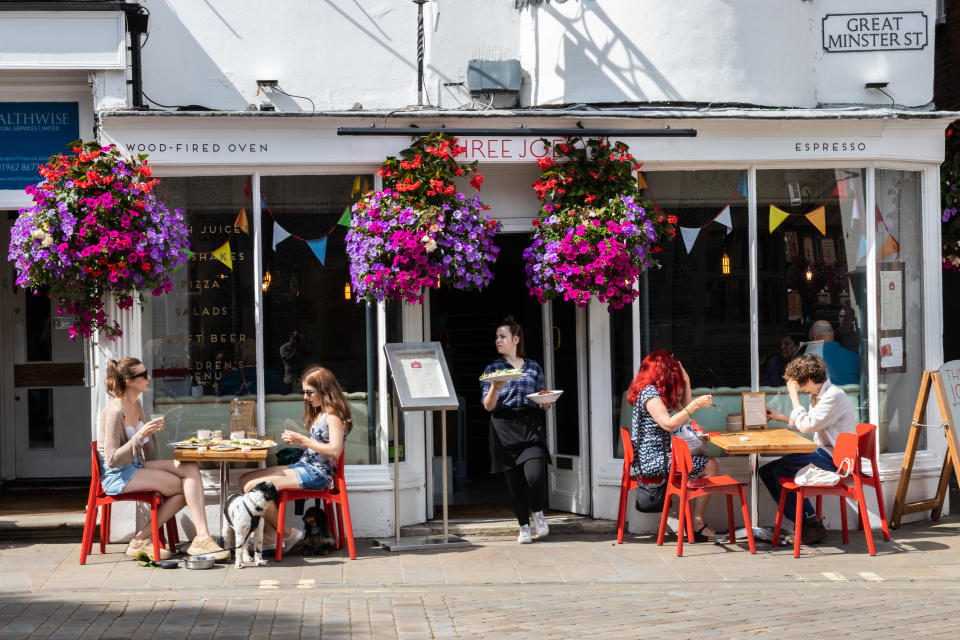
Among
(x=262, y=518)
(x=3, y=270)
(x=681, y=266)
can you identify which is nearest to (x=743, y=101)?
(x=681, y=266)

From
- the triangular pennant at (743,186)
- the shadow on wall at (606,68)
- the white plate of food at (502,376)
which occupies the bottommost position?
the white plate of food at (502,376)

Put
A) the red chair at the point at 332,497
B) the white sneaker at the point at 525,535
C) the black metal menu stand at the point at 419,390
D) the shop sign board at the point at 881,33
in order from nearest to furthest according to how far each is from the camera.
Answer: the red chair at the point at 332,497 → the black metal menu stand at the point at 419,390 → the white sneaker at the point at 525,535 → the shop sign board at the point at 881,33

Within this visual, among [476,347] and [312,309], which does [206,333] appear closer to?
[312,309]

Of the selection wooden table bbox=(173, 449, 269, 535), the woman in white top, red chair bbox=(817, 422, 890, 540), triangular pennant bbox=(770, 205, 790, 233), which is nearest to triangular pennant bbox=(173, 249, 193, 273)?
the woman in white top

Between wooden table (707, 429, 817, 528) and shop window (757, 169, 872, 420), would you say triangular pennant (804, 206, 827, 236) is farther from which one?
wooden table (707, 429, 817, 528)

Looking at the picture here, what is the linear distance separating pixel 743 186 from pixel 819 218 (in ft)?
2.35

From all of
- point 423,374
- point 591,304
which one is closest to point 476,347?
point 591,304

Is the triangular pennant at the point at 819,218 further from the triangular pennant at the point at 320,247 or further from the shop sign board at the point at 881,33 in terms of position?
the triangular pennant at the point at 320,247

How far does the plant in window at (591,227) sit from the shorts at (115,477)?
337 centimetres

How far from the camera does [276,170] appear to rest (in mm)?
9438

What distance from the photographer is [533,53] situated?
32.9 feet

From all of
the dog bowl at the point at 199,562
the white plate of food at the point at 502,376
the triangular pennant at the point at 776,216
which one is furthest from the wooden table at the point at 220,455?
the triangular pennant at the point at 776,216

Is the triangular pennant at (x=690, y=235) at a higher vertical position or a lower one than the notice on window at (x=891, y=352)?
higher

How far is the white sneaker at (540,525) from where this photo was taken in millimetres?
9227
